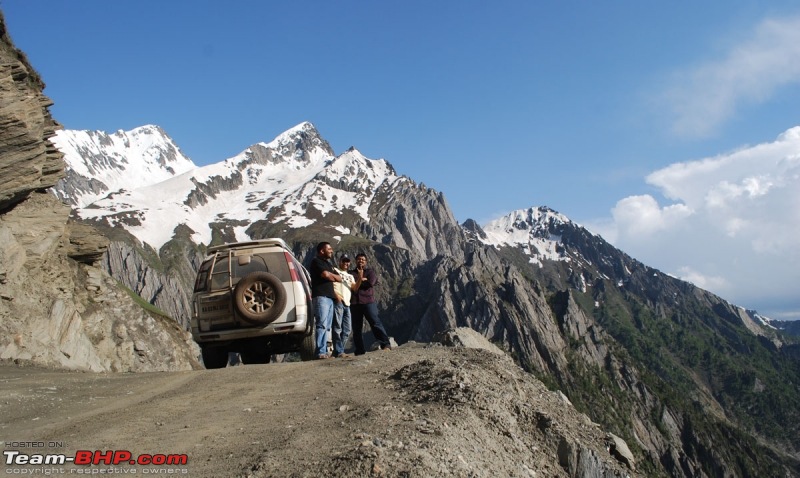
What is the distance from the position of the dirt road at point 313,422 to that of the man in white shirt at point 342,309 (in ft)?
8.76

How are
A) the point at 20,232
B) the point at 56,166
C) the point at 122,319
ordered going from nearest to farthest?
the point at 20,232
the point at 56,166
the point at 122,319

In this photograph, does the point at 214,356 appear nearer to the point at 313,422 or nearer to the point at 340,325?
the point at 340,325

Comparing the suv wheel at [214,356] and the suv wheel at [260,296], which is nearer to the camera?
the suv wheel at [260,296]

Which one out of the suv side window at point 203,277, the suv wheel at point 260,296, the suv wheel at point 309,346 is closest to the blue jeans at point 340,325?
the suv wheel at point 309,346

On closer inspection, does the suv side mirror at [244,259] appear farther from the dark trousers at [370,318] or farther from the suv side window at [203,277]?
the dark trousers at [370,318]

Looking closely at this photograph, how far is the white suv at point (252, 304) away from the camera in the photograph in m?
11.6

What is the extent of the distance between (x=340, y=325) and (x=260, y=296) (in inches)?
94.9

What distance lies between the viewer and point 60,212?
2152 centimetres

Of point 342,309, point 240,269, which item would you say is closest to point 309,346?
point 342,309

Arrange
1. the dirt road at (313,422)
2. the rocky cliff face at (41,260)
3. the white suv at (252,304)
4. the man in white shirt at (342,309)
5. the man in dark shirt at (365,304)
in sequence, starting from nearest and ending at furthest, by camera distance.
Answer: the dirt road at (313,422)
the white suv at (252,304)
the man in white shirt at (342,309)
the man in dark shirt at (365,304)
the rocky cliff face at (41,260)

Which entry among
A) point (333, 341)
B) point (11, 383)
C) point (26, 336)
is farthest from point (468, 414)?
point (26, 336)

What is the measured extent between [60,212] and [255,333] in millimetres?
14469

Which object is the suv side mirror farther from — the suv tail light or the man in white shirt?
the man in white shirt

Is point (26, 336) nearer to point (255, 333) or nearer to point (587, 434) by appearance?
point (255, 333)
